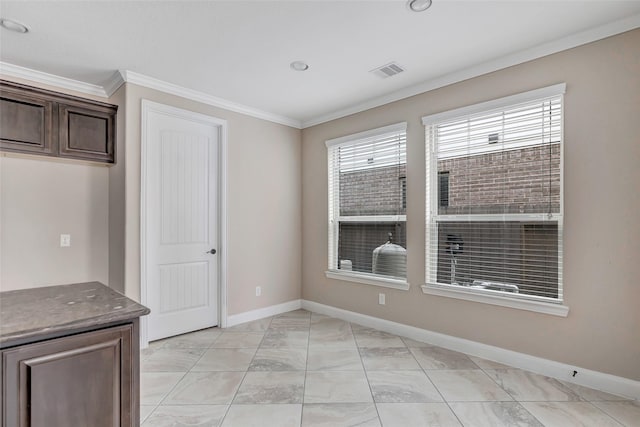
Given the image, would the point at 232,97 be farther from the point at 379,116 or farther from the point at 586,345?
the point at 586,345

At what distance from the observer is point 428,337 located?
336 cm

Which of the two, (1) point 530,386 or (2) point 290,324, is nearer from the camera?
(1) point 530,386

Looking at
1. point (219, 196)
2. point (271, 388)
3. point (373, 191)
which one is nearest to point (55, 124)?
point (219, 196)

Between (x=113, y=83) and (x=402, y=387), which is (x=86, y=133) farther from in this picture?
(x=402, y=387)

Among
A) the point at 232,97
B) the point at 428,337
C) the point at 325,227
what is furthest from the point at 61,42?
the point at 428,337

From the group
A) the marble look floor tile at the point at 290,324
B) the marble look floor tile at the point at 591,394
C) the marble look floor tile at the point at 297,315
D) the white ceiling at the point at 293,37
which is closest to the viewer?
the white ceiling at the point at 293,37

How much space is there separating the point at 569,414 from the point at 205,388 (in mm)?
2465

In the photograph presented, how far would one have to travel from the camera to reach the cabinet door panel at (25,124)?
2.67m

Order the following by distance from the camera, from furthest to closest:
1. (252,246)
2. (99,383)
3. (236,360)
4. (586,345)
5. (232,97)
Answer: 1. (252,246)
2. (232,97)
3. (236,360)
4. (586,345)
5. (99,383)

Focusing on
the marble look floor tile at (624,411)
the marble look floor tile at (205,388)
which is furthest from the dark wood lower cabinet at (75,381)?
the marble look floor tile at (624,411)

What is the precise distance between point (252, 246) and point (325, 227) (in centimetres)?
98

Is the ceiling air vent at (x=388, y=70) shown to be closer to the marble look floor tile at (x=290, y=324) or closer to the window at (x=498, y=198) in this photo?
the window at (x=498, y=198)

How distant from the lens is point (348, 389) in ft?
8.10

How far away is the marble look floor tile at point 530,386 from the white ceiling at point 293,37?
2.56 m
